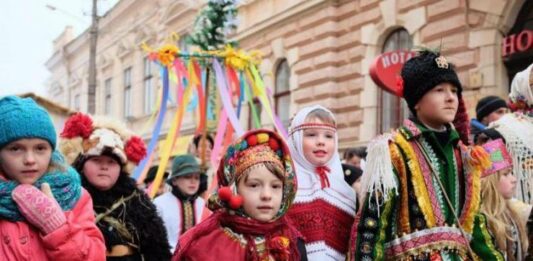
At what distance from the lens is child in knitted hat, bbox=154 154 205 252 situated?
5410 millimetres

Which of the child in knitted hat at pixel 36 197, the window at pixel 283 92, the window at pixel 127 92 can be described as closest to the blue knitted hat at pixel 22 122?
the child in knitted hat at pixel 36 197

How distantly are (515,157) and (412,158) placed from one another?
129 centimetres

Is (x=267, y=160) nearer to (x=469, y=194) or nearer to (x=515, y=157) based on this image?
(x=469, y=194)

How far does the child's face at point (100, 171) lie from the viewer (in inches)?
145

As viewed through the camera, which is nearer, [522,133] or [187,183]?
[522,133]

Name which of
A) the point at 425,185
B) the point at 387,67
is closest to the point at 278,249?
the point at 425,185

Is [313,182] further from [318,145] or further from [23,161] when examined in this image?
[23,161]

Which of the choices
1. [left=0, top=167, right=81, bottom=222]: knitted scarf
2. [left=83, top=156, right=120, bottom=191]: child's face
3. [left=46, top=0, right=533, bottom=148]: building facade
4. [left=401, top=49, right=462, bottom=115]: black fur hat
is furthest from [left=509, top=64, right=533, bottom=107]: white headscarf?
[left=0, top=167, right=81, bottom=222]: knitted scarf

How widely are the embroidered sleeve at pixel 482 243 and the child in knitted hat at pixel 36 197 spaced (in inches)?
68.4

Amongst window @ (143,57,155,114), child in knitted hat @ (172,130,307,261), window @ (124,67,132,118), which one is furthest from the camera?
window @ (124,67,132,118)

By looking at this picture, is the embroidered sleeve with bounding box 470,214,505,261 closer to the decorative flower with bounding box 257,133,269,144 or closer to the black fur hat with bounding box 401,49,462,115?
the black fur hat with bounding box 401,49,462,115

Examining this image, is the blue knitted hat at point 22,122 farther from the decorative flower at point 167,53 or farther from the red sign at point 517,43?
the red sign at point 517,43

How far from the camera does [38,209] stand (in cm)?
263

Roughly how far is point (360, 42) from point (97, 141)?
9.22 metres
